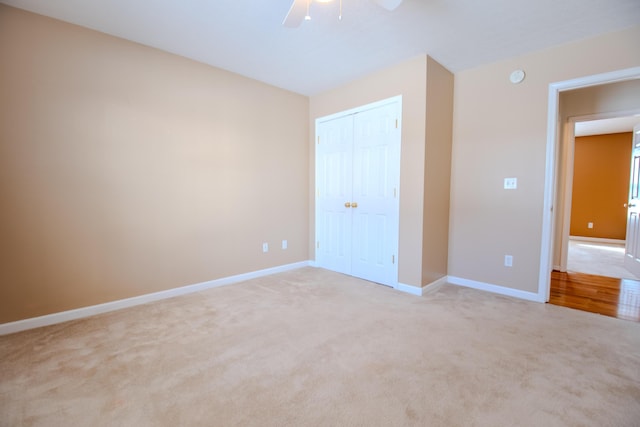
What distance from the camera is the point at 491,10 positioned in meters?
2.19

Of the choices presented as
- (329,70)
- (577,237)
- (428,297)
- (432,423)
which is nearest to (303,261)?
(428,297)

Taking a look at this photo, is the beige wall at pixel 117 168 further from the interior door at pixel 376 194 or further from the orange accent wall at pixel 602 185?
the orange accent wall at pixel 602 185

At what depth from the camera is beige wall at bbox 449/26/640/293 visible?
2721 mm

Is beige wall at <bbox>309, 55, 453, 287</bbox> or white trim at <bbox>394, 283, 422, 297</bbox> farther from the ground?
beige wall at <bbox>309, 55, 453, 287</bbox>

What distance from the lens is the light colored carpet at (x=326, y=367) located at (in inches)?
55.1

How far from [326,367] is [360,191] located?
2.28m

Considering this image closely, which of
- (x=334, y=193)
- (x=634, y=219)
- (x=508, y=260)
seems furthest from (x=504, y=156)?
(x=634, y=219)

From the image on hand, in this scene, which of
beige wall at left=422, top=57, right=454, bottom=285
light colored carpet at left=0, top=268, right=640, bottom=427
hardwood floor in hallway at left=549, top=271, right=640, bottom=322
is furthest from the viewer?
beige wall at left=422, top=57, right=454, bottom=285

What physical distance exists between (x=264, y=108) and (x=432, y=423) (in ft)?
11.8

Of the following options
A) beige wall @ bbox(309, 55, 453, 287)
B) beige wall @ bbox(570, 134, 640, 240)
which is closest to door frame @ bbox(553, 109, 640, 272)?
beige wall @ bbox(309, 55, 453, 287)

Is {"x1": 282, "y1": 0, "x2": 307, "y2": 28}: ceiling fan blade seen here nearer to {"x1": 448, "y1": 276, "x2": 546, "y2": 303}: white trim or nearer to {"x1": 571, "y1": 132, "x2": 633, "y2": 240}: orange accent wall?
{"x1": 448, "y1": 276, "x2": 546, "y2": 303}: white trim

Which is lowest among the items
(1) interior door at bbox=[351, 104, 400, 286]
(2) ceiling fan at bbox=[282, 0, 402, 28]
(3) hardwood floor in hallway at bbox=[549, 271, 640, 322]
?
(3) hardwood floor in hallway at bbox=[549, 271, 640, 322]

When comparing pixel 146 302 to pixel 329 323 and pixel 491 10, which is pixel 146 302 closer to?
pixel 329 323

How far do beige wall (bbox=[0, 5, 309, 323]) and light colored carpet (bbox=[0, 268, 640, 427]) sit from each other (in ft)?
1.52
